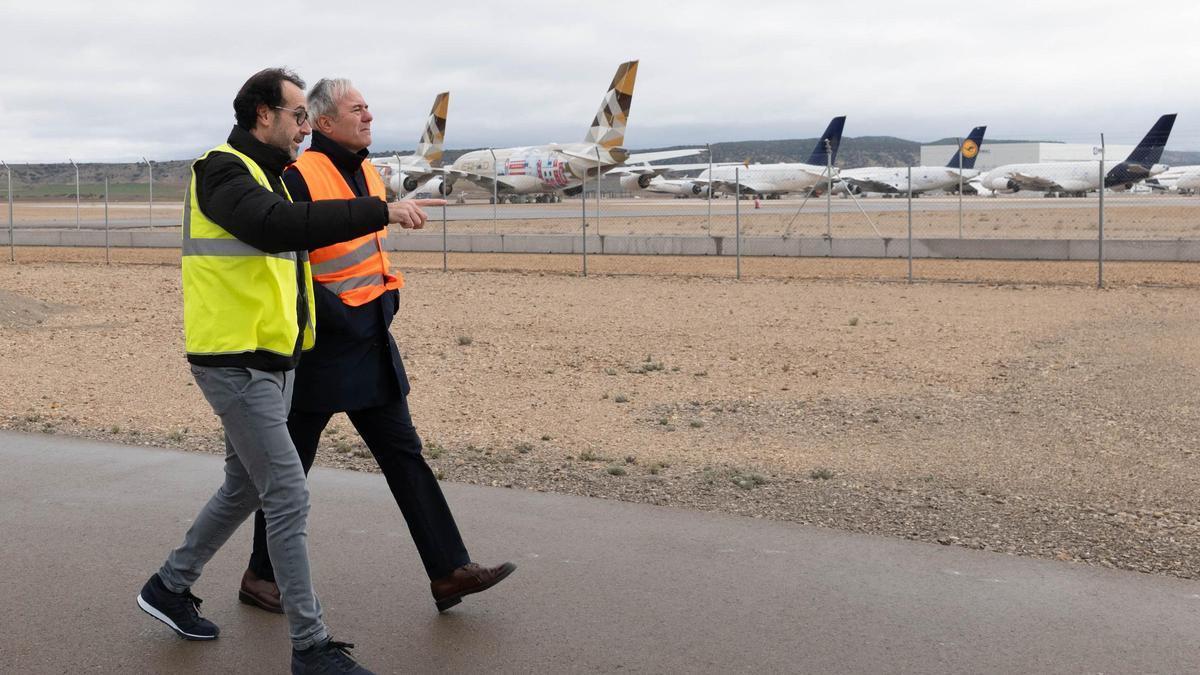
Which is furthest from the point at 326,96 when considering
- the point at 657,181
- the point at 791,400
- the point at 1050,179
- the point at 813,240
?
the point at 657,181

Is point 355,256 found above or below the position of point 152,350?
above

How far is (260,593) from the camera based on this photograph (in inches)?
181

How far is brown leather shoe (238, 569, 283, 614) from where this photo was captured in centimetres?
459

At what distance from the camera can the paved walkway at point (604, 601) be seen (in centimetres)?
412

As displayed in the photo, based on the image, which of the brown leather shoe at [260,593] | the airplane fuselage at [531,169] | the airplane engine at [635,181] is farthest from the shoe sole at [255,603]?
A: the airplane engine at [635,181]

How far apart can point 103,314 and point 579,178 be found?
41.7 metres

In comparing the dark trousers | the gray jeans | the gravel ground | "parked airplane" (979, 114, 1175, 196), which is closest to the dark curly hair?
the gray jeans

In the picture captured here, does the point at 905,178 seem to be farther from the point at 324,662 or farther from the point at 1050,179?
the point at 324,662

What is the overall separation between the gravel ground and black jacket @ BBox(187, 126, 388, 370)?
2.81 metres

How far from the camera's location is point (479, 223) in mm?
40562

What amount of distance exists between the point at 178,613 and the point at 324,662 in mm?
722

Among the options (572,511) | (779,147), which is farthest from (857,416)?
(779,147)

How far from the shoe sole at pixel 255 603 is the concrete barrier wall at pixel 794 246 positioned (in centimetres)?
1922

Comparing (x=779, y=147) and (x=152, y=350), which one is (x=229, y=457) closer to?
(x=152, y=350)
